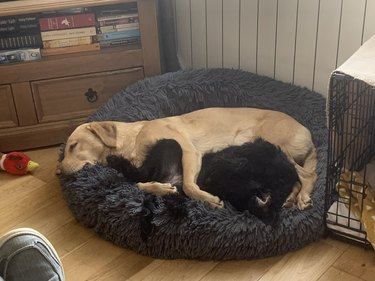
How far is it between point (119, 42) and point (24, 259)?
61.4 inches

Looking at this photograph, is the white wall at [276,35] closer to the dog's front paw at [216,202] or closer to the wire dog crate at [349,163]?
the wire dog crate at [349,163]

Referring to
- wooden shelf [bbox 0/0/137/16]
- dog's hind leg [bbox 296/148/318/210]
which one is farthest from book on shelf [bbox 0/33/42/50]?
dog's hind leg [bbox 296/148/318/210]

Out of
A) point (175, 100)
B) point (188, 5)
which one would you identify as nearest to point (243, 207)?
point (175, 100)

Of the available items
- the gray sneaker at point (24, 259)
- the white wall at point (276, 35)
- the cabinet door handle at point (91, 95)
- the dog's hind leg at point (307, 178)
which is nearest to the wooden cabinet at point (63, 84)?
the cabinet door handle at point (91, 95)

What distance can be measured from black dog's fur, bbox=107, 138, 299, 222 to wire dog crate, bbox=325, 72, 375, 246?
6.3 inches

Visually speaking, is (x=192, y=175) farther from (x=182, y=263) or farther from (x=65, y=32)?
(x=65, y=32)

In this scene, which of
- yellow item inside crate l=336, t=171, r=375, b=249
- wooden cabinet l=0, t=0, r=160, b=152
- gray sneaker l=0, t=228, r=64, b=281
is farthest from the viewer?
wooden cabinet l=0, t=0, r=160, b=152

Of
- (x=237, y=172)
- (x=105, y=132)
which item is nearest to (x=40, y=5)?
(x=105, y=132)

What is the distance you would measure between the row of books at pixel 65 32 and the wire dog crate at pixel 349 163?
1141mm

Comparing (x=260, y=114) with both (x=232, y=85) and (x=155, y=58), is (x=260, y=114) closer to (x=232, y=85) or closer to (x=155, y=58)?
(x=232, y=85)

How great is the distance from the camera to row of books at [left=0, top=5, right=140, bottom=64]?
252 centimetres

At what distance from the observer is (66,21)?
2541 mm

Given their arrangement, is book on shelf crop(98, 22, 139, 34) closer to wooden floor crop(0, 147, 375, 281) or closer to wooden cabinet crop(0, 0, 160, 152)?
wooden cabinet crop(0, 0, 160, 152)

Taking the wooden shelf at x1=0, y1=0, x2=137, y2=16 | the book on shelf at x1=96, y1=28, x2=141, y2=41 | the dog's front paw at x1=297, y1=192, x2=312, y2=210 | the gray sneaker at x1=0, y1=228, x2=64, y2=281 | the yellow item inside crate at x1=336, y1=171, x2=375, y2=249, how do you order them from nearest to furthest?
the gray sneaker at x1=0, y1=228, x2=64, y2=281
the yellow item inside crate at x1=336, y1=171, x2=375, y2=249
the dog's front paw at x1=297, y1=192, x2=312, y2=210
the wooden shelf at x1=0, y1=0, x2=137, y2=16
the book on shelf at x1=96, y1=28, x2=141, y2=41
